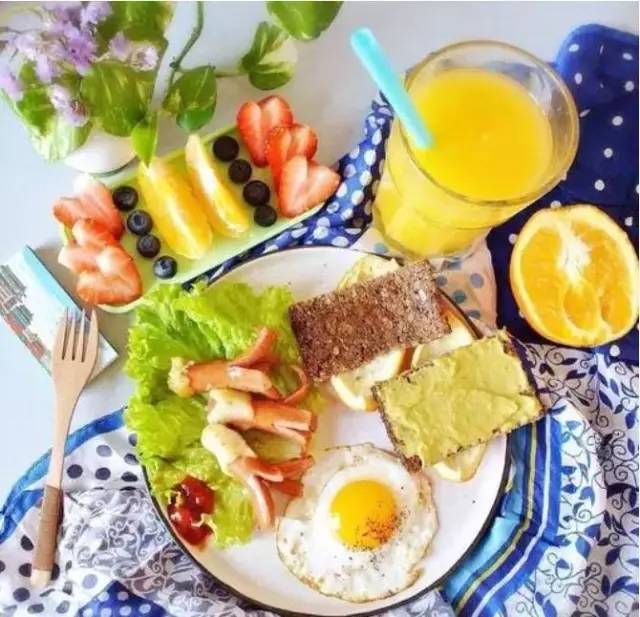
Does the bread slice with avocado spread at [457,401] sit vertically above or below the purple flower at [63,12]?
below

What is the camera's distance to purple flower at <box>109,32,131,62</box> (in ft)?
5.10

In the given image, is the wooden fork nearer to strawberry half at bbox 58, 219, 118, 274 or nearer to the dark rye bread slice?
strawberry half at bbox 58, 219, 118, 274

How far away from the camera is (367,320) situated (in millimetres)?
1763

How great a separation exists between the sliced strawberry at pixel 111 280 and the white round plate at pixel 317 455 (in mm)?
151

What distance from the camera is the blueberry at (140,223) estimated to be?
1769 mm

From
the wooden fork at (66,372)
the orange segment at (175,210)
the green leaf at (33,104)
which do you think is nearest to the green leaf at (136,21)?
the green leaf at (33,104)

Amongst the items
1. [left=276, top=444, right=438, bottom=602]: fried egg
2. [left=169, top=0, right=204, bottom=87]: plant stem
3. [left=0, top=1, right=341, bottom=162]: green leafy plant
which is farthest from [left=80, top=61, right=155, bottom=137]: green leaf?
[left=276, top=444, right=438, bottom=602]: fried egg

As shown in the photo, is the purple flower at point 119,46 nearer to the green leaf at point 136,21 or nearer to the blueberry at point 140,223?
the green leaf at point 136,21

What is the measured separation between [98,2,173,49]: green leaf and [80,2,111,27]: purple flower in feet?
0.09

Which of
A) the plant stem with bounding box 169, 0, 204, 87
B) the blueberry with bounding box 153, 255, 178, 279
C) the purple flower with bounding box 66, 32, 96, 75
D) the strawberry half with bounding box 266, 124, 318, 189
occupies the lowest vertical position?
the blueberry with bounding box 153, 255, 178, 279

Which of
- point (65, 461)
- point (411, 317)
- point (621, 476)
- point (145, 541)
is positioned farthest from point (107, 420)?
point (621, 476)

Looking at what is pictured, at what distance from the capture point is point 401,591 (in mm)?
1733

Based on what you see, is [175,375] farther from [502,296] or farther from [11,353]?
[502,296]

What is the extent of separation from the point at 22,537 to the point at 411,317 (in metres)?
0.69
